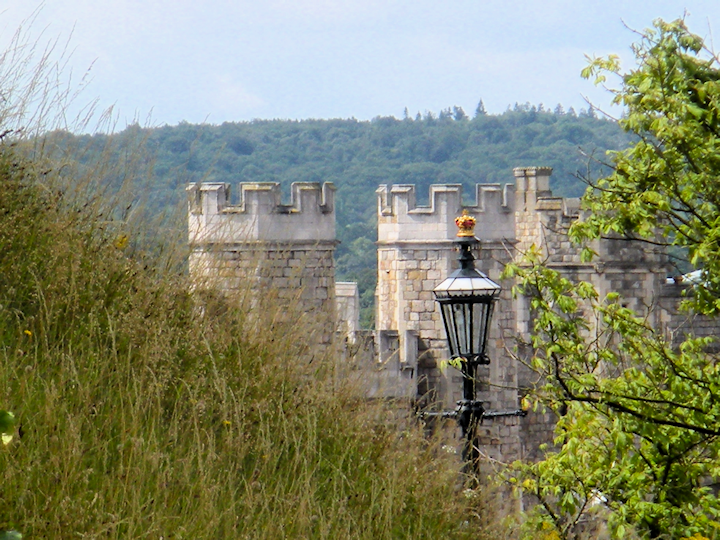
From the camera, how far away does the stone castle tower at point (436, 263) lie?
1429 centimetres

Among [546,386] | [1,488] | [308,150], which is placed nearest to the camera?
[1,488]

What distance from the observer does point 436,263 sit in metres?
15.8

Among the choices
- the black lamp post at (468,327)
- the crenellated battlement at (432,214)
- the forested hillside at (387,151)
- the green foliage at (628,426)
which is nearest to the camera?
the green foliage at (628,426)

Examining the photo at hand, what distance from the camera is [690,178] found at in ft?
20.2

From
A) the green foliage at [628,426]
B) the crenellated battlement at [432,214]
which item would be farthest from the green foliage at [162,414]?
the crenellated battlement at [432,214]

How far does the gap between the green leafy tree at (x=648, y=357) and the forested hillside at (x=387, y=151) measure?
33.3 metres

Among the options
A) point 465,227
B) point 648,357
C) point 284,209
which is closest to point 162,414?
point 465,227

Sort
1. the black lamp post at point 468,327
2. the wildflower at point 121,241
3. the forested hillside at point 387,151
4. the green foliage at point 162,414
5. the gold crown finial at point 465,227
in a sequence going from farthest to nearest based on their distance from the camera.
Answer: the forested hillside at point 387,151 → the gold crown finial at point 465,227 → the black lamp post at point 468,327 → the wildflower at point 121,241 → the green foliage at point 162,414

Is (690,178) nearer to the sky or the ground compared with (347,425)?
nearer to the sky

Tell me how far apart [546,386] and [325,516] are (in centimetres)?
232

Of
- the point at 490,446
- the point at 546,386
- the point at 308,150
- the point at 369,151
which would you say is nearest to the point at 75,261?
the point at 546,386

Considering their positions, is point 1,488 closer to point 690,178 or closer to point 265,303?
point 265,303

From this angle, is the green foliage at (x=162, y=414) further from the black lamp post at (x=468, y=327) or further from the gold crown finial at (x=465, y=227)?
the gold crown finial at (x=465, y=227)

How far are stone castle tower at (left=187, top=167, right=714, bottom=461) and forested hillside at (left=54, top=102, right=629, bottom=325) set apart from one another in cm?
2202
